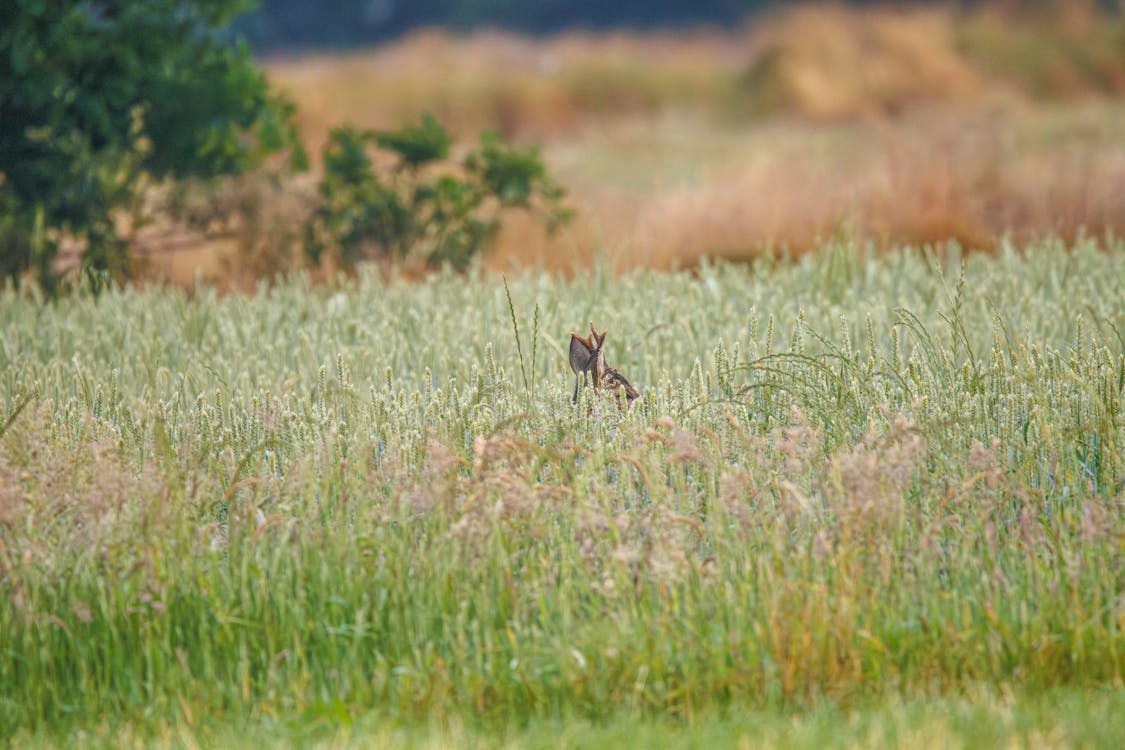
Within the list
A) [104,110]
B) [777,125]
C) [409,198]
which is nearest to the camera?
[104,110]

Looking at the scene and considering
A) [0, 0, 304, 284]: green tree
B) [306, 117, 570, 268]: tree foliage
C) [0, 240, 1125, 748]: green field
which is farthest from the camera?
[306, 117, 570, 268]: tree foliage

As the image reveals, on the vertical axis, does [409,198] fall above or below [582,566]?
above

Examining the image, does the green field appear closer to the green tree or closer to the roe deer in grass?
the roe deer in grass

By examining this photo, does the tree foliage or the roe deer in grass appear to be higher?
the tree foliage

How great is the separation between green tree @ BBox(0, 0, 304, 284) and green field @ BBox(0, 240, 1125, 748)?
12.4 feet

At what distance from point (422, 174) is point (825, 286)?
4160mm

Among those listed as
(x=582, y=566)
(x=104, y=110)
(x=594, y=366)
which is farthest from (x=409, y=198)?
(x=582, y=566)

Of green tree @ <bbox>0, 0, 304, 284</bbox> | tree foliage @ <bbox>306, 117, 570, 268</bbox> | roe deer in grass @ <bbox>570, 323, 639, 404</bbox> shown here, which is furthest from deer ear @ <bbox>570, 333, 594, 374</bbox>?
tree foliage @ <bbox>306, 117, 570, 268</bbox>

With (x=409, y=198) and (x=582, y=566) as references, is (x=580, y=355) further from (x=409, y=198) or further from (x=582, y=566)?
(x=409, y=198)

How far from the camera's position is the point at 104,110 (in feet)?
25.1

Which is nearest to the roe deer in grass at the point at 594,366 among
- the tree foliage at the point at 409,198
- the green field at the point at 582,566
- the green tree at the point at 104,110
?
the green field at the point at 582,566

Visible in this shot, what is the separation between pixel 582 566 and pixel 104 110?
19.0 ft

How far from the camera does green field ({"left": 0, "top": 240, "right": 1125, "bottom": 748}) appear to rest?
2615 millimetres

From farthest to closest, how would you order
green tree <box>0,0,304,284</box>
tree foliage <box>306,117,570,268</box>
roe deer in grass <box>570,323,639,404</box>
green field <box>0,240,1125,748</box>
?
tree foliage <box>306,117,570,268</box>
green tree <box>0,0,304,284</box>
roe deer in grass <box>570,323,639,404</box>
green field <box>0,240,1125,748</box>
